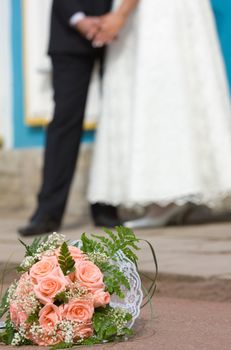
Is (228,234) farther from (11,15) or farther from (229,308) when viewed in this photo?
(11,15)

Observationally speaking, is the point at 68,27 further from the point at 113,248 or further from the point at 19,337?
the point at 19,337

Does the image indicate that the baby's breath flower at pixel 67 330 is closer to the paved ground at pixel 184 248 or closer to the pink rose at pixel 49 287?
the pink rose at pixel 49 287

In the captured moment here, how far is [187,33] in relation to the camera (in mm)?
4570

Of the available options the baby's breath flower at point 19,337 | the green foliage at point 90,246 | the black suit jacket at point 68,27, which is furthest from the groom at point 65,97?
the baby's breath flower at point 19,337

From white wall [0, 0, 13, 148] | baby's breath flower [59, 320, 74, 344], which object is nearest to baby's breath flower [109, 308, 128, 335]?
baby's breath flower [59, 320, 74, 344]

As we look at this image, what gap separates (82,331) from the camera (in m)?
2.18

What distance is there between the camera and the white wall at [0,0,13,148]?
6277 millimetres

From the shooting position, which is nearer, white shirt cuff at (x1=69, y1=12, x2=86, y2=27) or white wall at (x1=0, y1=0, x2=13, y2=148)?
white shirt cuff at (x1=69, y1=12, x2=86, y2=27)

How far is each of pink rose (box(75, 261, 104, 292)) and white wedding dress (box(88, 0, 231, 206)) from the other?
226 centimetres

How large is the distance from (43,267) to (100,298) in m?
0.15

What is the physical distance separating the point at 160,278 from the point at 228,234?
1136 millimetres

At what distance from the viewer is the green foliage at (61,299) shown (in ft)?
7.13

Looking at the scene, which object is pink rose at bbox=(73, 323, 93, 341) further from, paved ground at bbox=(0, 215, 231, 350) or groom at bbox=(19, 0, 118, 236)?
groom at bbox=(19, 0, 118, 236)

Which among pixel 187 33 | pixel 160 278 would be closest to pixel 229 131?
pixel 187 33
